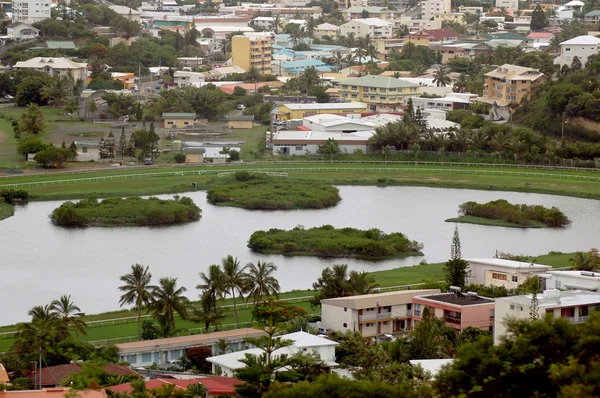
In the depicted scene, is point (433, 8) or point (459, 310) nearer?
point (459, 310)

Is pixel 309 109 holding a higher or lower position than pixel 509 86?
lower

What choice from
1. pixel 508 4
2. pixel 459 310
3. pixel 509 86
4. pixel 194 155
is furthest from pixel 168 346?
pixel 508 4

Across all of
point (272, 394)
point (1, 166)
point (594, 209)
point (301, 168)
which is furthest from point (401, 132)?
point (272, 394)

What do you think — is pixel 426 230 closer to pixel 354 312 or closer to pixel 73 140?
pixel 354 312

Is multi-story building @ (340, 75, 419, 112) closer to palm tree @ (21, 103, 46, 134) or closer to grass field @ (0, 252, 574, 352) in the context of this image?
A: palm tree @ (21, 103, 46, 134)

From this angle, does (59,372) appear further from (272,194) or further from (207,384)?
(272,194)

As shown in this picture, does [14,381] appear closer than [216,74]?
Yes
